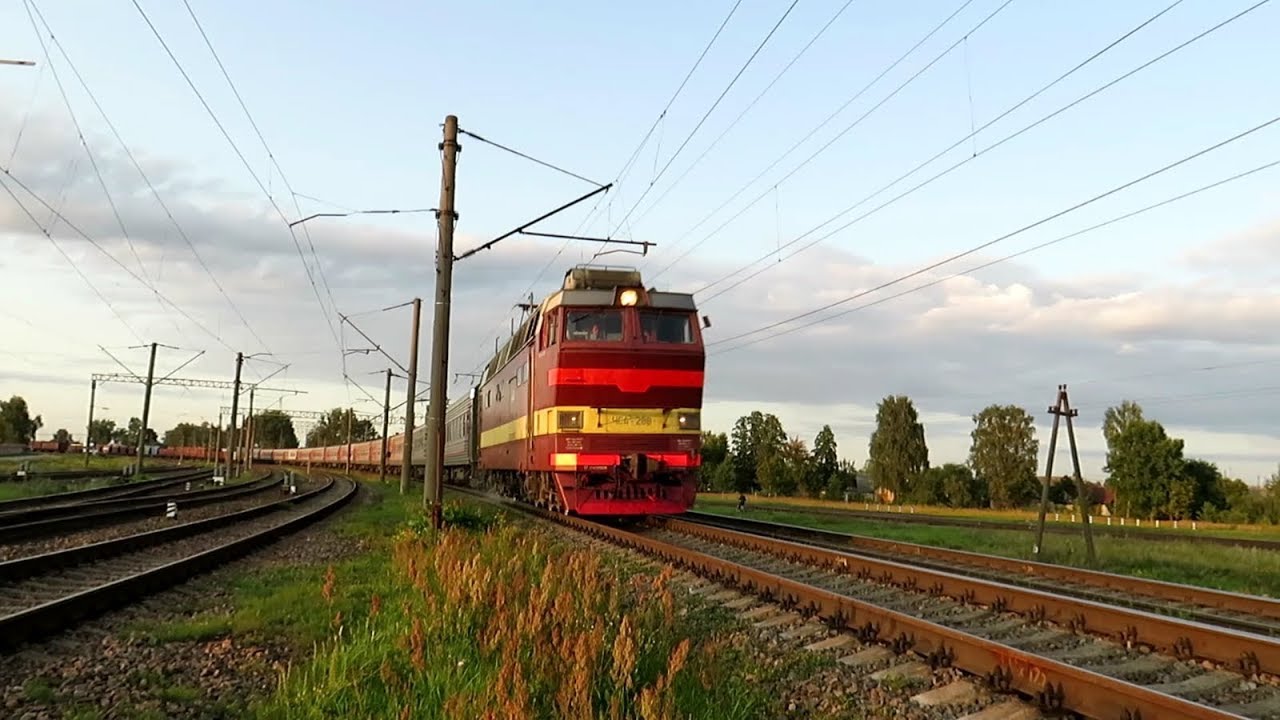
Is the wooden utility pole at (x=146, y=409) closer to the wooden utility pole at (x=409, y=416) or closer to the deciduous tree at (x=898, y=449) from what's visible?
the wooden utility pole at (x=409, y=416)

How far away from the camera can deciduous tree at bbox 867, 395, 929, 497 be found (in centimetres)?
9862

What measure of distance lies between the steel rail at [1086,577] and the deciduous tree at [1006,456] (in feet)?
301

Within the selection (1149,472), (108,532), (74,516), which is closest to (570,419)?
(108,532)

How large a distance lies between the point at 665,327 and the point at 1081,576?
28.4ft

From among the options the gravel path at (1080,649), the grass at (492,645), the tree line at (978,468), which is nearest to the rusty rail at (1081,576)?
the gravel path at (1080,649)

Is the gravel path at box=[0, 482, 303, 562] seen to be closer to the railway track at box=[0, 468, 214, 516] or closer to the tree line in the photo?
the railway track at box=[0, 468, 214, 516]

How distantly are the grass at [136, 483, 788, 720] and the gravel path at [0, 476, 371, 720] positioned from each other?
0.23 m

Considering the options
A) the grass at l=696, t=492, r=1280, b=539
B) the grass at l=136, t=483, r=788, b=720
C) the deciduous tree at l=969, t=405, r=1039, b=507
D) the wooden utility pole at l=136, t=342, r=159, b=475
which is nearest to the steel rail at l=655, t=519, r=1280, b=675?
the grass at l=136, t=483, r=788, b=720

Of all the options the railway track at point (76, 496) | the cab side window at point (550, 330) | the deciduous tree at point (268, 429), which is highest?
the deciduous tree at point (268, 429)

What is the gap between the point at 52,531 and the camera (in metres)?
16.5

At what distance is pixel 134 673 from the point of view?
248 inches

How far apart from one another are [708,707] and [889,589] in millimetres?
5823

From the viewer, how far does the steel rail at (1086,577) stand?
29.4 ft

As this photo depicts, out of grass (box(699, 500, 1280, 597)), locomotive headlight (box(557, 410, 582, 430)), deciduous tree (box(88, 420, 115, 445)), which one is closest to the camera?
grass (box(699, 500, 1280, 597))
